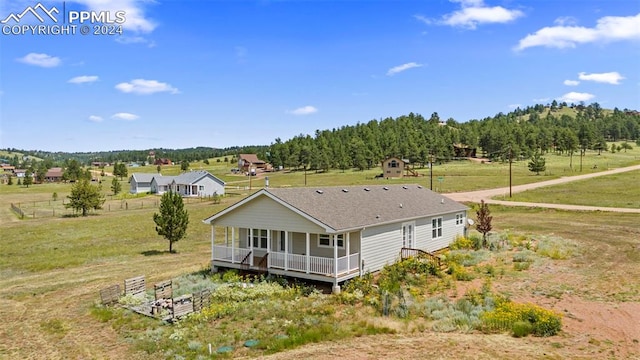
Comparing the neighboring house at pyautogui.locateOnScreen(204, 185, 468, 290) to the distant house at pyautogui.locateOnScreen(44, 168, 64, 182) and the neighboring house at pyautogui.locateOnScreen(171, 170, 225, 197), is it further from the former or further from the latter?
the distant house at pyautogui.locateOnScreen(44, 168, 64, 182)

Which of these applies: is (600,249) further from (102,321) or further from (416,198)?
(102,321)

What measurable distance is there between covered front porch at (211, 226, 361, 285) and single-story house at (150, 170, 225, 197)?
2331 inches

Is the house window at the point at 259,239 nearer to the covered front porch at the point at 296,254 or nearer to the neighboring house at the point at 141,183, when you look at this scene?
the covered front porch at the point at 296,254

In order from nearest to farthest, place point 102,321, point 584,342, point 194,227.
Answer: point 584,342 → point 102,321 → point 194,227

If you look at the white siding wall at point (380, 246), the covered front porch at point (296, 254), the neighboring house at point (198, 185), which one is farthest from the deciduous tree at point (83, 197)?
the white siding wall at point (380, 246)

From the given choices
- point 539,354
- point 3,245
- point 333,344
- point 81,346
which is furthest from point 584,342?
point 3,245

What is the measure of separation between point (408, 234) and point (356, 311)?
9.02 m

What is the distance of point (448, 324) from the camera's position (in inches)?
615

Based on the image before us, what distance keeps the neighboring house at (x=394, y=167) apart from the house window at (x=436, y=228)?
6542 centimetres

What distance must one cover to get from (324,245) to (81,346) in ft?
37.0

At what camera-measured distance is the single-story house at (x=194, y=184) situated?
82938 millimetres

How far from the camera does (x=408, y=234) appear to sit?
25.4 meters

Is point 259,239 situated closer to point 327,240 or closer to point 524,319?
point 327,240

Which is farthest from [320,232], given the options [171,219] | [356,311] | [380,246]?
[171,219]
